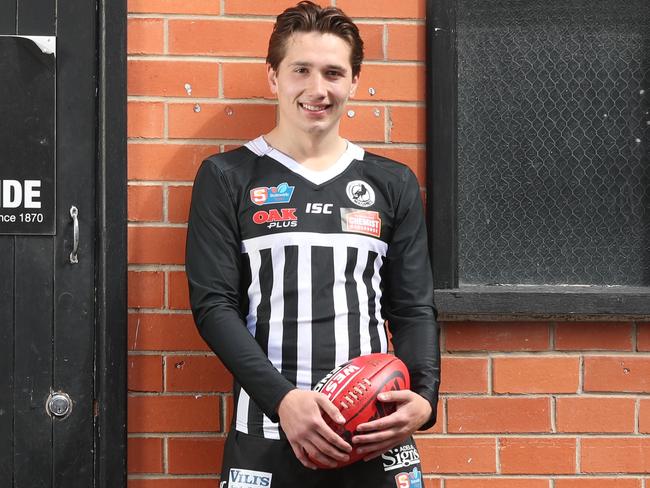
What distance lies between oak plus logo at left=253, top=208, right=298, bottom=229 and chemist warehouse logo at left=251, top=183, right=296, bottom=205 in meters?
0.03

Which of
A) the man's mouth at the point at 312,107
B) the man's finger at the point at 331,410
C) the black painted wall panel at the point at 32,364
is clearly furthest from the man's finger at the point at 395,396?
the black painted wall panel at the point at 32,364

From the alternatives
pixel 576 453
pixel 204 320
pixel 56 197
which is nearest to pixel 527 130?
pixel 576 453

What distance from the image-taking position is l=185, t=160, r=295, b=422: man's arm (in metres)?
2.36

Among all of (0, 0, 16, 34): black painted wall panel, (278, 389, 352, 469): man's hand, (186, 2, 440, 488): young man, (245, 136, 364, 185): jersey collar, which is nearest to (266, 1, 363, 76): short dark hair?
(186, 2, 440, 488): young man

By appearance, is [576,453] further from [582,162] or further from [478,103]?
[478,103]

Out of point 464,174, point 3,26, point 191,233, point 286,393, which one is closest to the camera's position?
point 286,393

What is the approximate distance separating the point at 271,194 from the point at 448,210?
760 millimetres

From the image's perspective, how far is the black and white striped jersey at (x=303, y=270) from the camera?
8.16ft

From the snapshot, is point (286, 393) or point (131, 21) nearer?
point (286, 393)

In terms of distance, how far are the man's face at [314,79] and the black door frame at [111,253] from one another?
2.22ft

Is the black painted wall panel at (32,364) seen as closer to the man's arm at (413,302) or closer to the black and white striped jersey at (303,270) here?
the black and white striped jersey at (303,270)

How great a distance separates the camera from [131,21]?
3.03 metres

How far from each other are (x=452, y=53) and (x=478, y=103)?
0.71ft

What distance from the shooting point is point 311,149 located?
2.69m
